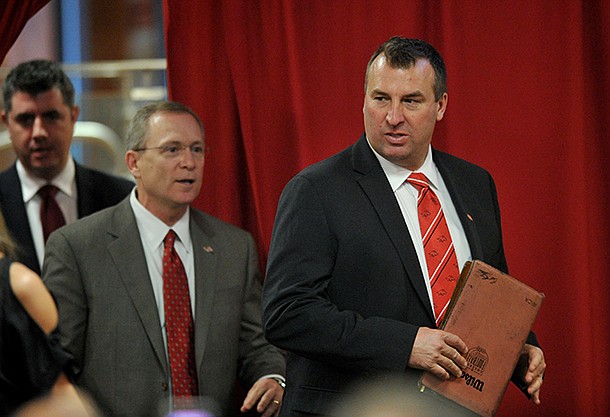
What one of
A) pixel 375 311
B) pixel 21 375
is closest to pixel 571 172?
pixel 375 311

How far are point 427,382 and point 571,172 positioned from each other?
4.42 ft

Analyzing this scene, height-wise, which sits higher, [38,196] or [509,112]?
[509,112]

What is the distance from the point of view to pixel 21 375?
211cm

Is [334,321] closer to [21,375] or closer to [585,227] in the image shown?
[21,375]

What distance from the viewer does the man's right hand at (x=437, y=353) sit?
2598mm

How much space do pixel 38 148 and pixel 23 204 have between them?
0.21 metres

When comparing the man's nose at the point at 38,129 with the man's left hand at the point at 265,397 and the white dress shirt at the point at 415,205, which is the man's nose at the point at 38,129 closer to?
the man's left hand at the point at 265,397

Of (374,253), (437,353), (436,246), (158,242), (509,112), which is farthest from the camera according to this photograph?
(509,112)

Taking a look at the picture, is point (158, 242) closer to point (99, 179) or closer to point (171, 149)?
point (171, 149)

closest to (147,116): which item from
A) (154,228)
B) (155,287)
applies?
(154,228)

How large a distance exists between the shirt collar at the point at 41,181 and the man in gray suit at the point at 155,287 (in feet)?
1.04

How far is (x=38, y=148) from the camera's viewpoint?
375 cm

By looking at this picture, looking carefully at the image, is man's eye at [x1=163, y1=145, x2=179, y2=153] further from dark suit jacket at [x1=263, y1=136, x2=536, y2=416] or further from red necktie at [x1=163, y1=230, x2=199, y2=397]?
dark suit jacket at [x1=263, y1=136, x2=536, y2=416]

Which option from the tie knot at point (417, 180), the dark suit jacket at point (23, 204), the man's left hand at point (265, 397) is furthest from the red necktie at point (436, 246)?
the dark suit jacket at point (23, 204)
